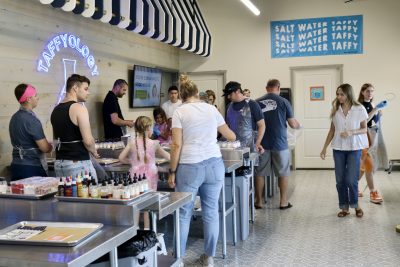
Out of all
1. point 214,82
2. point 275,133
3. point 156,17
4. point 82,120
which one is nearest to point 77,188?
point 82,120

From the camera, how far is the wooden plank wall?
4773 millimetres

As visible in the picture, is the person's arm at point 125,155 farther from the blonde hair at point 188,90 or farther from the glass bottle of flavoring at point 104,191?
the glass bottle of flavoring at point 104,191

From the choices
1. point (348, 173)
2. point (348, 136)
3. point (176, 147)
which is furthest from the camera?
point (348, 173)

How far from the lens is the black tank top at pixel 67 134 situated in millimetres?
3680

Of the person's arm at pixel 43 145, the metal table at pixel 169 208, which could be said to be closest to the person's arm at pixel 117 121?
the person's arm at pixel 43 145

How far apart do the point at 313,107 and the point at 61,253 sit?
8134mm

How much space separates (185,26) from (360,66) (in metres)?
3.64

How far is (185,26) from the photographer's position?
304 inches

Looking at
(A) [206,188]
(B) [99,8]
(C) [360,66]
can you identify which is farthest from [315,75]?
(A) [206,188]

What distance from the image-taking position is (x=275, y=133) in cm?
559

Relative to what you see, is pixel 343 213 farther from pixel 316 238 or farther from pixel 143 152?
pixel 143 152

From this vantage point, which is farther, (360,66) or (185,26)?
(360,66)

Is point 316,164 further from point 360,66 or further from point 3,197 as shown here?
point 3,197

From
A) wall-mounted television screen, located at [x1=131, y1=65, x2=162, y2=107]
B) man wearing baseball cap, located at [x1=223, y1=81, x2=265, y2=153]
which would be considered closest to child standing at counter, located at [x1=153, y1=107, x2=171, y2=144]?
man wearing baseball cap, located at [x1=223, y1=81, x2=265, y2=153]
